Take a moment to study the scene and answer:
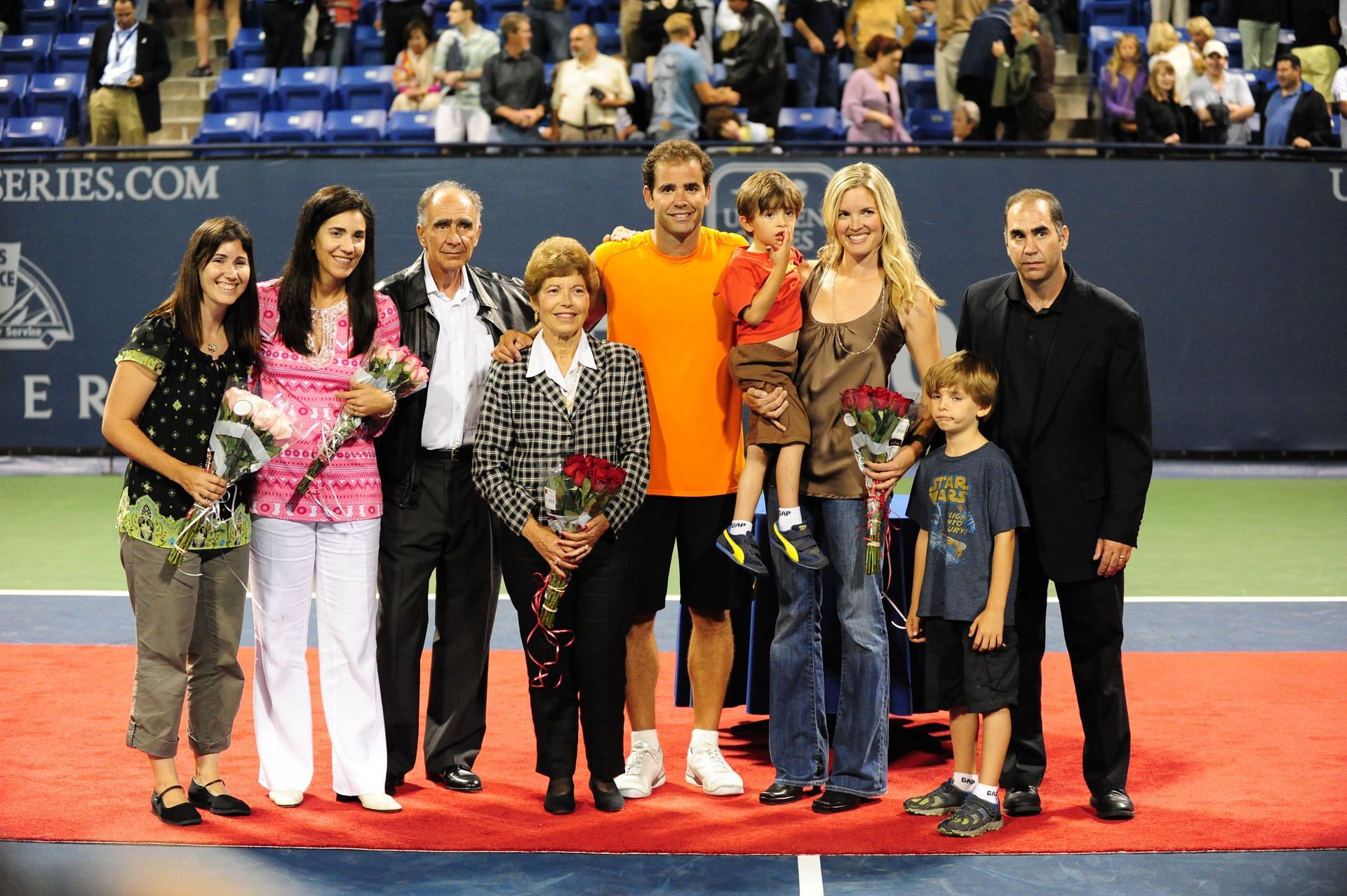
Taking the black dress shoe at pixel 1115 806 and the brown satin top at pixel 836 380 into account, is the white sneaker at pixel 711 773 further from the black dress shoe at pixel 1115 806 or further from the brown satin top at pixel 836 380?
the black dress shoe at pixel 1115 806

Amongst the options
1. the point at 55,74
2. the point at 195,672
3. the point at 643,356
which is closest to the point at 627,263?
the point at 643,356

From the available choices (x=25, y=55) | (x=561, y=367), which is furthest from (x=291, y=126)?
(x=561, y=367)

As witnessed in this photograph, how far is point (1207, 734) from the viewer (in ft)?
21.2

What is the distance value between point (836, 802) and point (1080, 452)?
1.56m

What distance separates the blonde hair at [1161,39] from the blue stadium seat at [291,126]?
8.28 metres

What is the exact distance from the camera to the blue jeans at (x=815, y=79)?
1492 cm

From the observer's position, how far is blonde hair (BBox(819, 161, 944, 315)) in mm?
5531

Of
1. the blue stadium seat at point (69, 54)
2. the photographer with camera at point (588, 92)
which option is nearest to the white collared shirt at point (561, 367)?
the photographer with camera at point (588, 92)

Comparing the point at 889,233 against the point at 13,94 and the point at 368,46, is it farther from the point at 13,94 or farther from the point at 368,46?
the point at 13,94

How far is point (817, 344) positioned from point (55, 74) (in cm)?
1356

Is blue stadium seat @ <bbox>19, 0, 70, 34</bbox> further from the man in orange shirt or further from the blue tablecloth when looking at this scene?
the blue tablecloth

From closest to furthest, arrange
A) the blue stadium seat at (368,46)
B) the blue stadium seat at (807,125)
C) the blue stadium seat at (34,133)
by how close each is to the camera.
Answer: the blue stadium seat at (807,125) → the blue stadium seat at (34,133) → the blue stadium seat at (368,46)

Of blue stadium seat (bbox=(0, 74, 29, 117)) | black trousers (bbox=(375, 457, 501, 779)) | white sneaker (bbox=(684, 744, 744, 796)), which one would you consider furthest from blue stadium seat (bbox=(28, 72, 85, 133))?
white sneaker (bbox=(684, 744, 744, 796))

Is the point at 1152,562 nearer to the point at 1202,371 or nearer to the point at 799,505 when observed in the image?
the point at 1202,371
